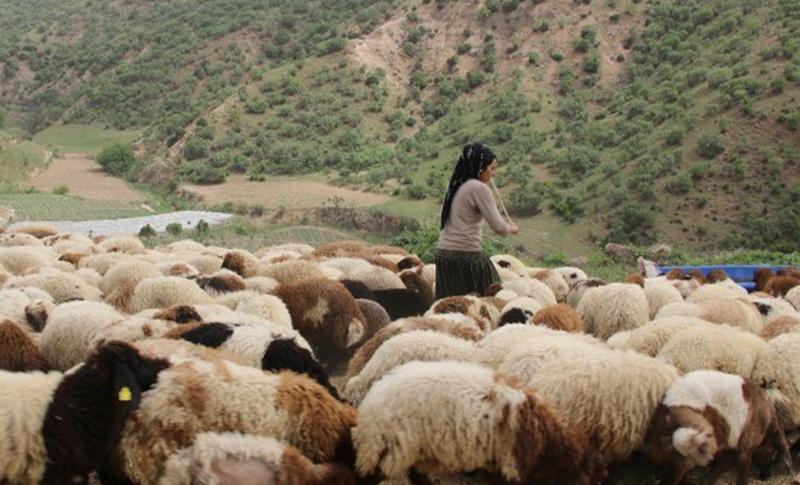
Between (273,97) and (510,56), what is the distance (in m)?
13.8

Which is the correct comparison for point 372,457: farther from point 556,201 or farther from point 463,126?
point 463,126

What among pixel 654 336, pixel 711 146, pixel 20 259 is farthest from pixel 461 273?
pixel 711 146

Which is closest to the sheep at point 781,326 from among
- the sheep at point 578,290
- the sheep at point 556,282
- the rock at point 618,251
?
the sheep at point 578,290

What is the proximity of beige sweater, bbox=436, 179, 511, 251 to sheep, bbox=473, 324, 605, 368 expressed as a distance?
1329 millimetres

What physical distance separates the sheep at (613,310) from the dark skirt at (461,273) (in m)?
1.23

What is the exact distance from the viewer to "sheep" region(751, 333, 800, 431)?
5.90m

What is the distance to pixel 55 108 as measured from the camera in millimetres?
61500

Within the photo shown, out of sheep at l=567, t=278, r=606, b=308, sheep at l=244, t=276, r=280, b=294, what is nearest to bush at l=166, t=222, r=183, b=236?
sheep at l=244, t=276, r=280, b=294

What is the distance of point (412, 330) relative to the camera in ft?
21.7

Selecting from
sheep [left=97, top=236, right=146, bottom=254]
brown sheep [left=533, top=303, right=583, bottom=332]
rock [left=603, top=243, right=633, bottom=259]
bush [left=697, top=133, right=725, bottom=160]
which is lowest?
rock [left=603, top=243, right=633, bottom=259]

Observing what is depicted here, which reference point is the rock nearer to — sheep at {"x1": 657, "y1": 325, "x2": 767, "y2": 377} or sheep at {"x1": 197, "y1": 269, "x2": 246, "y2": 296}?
sheep at {"x1": 197, "y1": 269, "x2": 246, "y2": 296}

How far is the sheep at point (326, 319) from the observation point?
28.2 ft

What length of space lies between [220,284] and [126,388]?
4599 millimetres

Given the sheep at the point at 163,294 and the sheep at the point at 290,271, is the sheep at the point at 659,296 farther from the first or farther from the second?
the sheep at the point at 163,294
